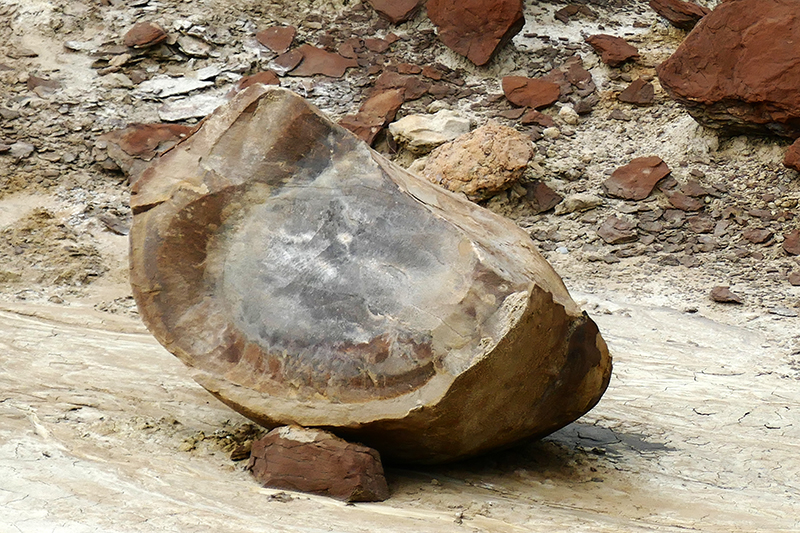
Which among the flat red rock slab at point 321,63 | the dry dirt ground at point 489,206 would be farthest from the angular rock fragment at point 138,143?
the flat red rock slab at point 321,63

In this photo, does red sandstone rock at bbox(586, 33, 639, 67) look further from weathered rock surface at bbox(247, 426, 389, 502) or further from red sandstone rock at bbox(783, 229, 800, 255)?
weathered rock surface at bbox(247, 426, 389, 502)

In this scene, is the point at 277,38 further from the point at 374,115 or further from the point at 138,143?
the point at 138,143

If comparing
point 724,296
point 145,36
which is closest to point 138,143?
point 145,36

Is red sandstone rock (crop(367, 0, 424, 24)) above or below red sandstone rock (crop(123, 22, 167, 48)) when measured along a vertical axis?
above

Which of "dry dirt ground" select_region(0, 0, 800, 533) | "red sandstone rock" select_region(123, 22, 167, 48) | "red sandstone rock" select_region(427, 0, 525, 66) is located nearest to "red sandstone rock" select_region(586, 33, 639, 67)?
"dry dirt ground" select_region(0, 0, 800, 533)

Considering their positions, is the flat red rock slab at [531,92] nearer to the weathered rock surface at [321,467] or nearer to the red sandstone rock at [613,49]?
the red sandstone rock at [613,49]

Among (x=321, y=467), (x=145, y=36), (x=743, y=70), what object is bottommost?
(x=145, y=36)

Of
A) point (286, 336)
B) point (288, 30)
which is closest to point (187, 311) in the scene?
point (286, 336)
